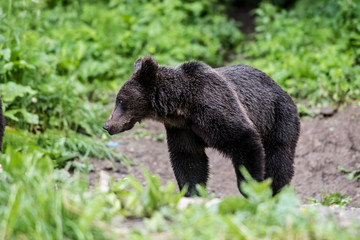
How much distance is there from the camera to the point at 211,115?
16.3 feet

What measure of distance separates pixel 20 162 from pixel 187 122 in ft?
6.27

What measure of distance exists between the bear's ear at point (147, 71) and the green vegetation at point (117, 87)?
112 centimetres

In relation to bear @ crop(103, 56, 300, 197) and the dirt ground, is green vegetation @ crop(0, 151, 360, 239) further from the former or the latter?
the dirt ground

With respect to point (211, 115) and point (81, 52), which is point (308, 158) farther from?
point (81, 52)

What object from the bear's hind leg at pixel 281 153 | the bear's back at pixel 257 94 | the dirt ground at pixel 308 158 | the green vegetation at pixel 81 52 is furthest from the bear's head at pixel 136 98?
the dirt ground at pixel 308 158

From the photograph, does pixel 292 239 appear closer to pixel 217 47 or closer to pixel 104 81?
pixel 104 81

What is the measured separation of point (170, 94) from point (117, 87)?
16.0 feet

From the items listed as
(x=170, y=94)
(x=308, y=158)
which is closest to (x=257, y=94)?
(x=170, y=94)

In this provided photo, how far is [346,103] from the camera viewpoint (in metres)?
8.59

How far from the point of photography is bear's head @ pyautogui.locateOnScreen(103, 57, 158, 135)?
201 inches

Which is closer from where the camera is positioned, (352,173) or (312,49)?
(352,173)

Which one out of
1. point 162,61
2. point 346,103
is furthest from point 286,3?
point 346,103

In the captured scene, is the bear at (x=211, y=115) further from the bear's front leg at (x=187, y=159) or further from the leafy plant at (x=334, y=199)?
the leafy plant at (x=334, y=199)

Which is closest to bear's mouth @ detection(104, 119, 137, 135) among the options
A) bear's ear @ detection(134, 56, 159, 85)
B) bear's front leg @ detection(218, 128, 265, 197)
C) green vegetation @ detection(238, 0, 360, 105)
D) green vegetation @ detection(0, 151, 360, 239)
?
bear's ear @ detection(134, 56, 159, 85)
